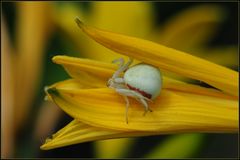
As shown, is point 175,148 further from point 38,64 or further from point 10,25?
point 10,25

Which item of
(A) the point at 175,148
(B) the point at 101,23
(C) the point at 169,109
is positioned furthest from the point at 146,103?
(B) the point at 101,23

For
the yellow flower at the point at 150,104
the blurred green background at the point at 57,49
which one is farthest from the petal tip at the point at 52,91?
the blurred green background at the point at 57,49

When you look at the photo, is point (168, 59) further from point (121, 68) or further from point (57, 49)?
point (57, 49)

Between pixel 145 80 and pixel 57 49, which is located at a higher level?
pixel 145 80

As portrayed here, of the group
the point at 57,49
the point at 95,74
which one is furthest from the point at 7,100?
the point at 95,74

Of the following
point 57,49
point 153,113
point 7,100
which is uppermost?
point 153,113
